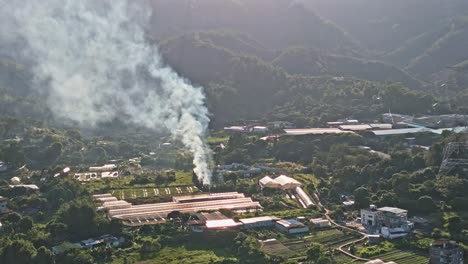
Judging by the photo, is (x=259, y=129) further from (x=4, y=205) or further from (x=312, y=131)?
(x=4, y=205)

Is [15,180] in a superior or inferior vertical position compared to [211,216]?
superior

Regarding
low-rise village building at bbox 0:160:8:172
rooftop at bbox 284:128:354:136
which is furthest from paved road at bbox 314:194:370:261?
low-rise village building at bbox 0:160:8:172

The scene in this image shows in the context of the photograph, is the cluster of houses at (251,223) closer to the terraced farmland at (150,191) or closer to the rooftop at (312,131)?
the terraced farmland at (150,191)

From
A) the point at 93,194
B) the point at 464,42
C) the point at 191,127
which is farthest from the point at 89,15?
the point at 464,42

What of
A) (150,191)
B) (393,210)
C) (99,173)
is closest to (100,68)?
(99,173)

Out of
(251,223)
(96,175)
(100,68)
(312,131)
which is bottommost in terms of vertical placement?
(251,223)

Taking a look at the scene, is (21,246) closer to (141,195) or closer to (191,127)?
(141,195)

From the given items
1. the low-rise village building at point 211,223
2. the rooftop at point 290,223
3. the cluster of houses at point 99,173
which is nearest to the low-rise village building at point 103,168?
the cluster of houses at point 99,173
